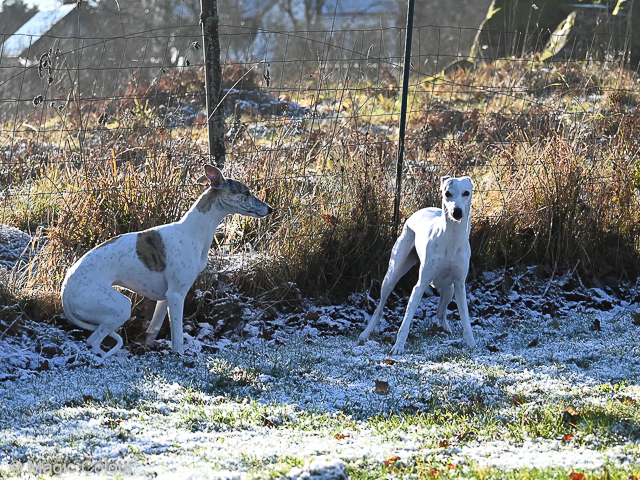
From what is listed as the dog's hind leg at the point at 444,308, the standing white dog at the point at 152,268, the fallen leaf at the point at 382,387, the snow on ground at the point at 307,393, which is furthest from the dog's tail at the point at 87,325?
the dog's hind leg at the point at 444,308

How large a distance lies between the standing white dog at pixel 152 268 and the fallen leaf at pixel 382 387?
1.80m

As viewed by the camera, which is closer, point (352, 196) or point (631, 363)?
point (631, 363)

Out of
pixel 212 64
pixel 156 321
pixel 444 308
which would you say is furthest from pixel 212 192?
pixel 212 64

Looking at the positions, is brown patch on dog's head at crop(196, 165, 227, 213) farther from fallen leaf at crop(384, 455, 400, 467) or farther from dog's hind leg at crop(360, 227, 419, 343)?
fallen leaf at crop(384, 455, 400, 467)

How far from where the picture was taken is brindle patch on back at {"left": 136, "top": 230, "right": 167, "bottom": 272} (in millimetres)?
5992

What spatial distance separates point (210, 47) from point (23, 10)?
18713 mm

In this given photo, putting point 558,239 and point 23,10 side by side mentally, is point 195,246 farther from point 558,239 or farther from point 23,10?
point 23,10

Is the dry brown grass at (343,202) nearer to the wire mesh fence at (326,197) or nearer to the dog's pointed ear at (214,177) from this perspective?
the wire mesh fence at (326,197)

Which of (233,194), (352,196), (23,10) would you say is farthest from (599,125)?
(23,10)

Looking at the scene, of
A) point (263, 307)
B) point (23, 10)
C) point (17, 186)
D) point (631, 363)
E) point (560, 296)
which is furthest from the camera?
point (23, 10)

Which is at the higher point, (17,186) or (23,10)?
(23,10)

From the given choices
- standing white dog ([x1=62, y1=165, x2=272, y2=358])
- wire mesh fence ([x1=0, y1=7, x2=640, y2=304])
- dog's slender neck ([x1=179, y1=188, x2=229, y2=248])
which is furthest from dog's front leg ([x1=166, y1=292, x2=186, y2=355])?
wire mesh fence ([x1=0, y1=7, x2=640, y2=304])

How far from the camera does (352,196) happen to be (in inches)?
315

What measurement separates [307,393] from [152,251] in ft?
6.33
